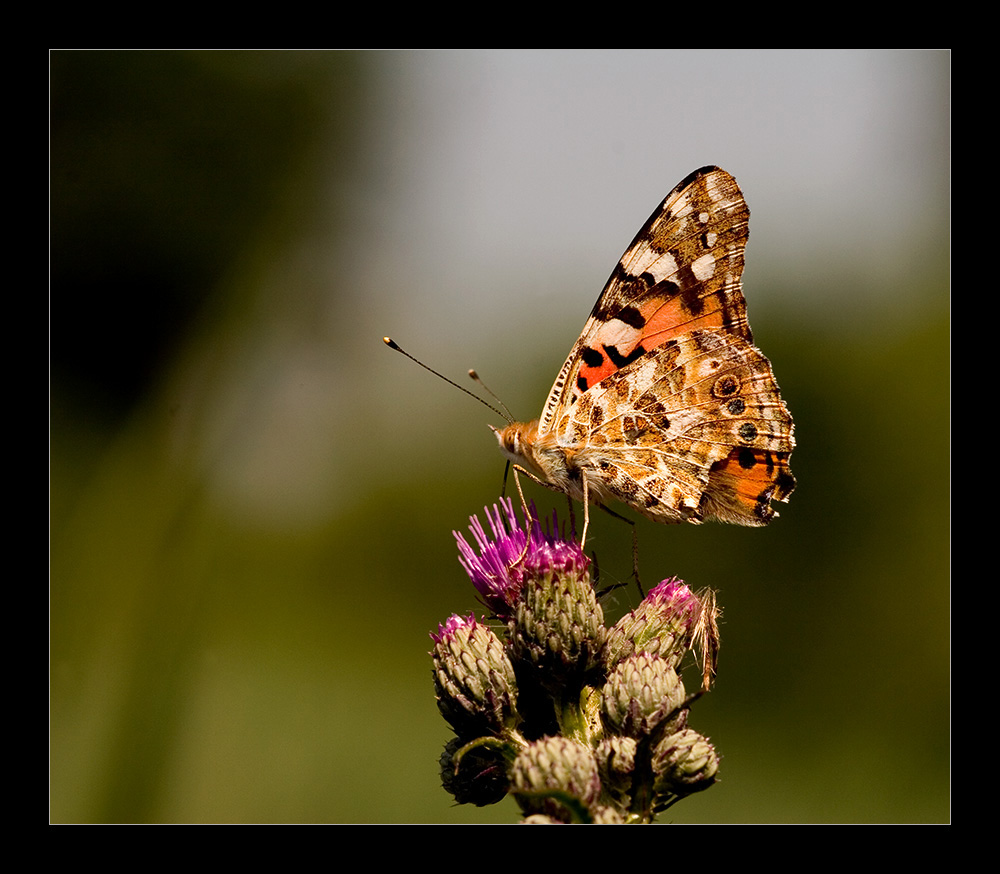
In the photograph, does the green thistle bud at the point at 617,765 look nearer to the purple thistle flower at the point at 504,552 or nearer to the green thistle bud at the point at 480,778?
the green thistle bud at the point at 480,778

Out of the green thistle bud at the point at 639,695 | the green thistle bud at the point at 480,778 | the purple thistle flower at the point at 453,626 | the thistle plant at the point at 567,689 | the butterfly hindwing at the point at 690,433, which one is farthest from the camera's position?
the butterfly hindwing at the point at 690,433

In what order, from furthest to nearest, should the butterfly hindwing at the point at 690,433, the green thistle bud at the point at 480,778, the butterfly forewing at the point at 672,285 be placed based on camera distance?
the butterfly forewing at the point at 672,285 → the butterfly hindwing at the point at 690,433 → the green thistle bud at the point at 480,778

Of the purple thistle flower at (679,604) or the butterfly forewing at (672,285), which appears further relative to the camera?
the butterfly forewing at (672,285)

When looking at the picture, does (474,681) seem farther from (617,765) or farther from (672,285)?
(672,285)

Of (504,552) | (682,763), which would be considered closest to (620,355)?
(504,552)

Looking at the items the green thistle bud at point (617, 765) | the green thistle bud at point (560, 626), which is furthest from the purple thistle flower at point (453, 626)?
the green thistle bud at point (617, 765)

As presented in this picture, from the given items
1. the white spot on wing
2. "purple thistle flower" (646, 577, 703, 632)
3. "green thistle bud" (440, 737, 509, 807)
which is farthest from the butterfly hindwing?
"green thistle bud" (440, 737, 509, 807)

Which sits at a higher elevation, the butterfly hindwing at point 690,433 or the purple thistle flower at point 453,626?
the butterfly hindwing at point 690,433

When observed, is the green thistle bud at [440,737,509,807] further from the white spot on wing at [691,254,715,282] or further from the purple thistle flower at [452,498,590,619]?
the white spot on wing at [691,254,715,282]
